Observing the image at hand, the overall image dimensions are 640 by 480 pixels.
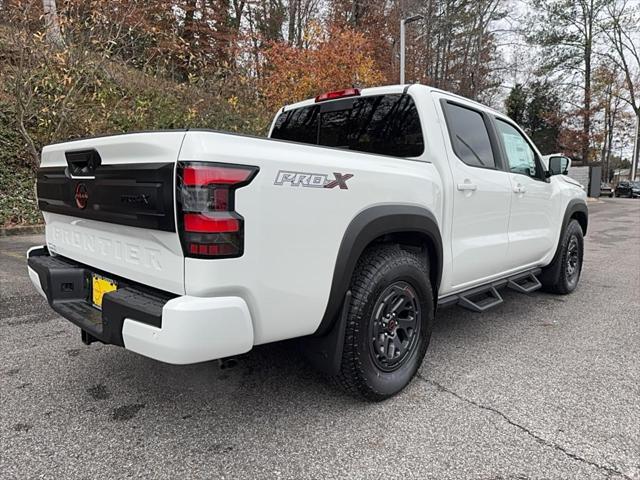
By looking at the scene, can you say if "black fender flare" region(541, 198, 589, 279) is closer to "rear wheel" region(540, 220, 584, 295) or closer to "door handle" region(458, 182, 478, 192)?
"rear wheel" region(540, 220, 584, 295)

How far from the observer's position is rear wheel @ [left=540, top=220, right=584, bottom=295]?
195 inches

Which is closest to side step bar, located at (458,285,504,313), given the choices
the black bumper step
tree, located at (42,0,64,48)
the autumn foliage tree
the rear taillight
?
the rear taillight

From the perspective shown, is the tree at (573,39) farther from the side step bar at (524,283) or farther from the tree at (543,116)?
the side step bar at (524,283)

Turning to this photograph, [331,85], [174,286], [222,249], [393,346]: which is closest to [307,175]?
[222,249]

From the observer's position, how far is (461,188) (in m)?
3.19

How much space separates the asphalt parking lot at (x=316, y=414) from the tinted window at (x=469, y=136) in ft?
4.74

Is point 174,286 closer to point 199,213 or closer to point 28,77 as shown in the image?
point 199,213

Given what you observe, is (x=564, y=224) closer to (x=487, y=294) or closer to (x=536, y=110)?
(x=487, y=294)

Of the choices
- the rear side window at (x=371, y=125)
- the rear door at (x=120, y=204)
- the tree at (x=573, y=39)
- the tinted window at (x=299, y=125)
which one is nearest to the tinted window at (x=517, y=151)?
the rear side window at (x=371, y=125)

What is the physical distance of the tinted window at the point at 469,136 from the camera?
333 centimetres

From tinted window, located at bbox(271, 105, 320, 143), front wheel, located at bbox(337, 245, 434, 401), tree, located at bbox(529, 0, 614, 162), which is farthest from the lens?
tree, located at bbox(529, 0, 614, 162)

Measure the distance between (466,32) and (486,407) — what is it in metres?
26.3

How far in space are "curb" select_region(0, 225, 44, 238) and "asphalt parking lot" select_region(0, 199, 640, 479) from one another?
5.44m

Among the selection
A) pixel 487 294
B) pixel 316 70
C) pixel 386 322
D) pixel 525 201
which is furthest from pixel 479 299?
pixel 316 70
